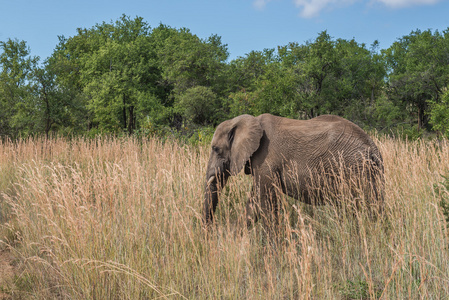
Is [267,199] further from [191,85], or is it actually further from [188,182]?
[191,85]

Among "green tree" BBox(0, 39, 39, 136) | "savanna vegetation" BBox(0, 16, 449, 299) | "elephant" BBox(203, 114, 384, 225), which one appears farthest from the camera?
"green tree" BBox(0, 39, 39, 136)

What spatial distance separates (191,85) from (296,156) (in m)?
21.1

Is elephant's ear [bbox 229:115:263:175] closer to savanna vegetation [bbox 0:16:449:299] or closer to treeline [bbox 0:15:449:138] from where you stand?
savanna vegetation [bbox 0:16:449:299]

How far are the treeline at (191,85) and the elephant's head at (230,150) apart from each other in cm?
919

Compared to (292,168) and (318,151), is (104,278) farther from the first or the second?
(318,151)

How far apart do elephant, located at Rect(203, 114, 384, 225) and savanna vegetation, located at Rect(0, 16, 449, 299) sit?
335 millimetres

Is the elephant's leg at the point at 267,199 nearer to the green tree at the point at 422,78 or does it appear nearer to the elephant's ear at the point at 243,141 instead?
the elephant's ear at the point at 243,141

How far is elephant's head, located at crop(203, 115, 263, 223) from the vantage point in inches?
177

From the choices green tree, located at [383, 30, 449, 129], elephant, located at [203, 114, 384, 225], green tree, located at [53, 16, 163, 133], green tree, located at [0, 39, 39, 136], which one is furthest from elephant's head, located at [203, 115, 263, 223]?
green tree, located at [383, 30, 449, 129]

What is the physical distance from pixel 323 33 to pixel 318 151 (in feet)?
58.8

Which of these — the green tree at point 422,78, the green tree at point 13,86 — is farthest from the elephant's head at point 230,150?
the green tree at point 422,78

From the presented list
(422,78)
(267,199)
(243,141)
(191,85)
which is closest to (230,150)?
(243,141)

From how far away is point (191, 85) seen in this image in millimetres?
24766

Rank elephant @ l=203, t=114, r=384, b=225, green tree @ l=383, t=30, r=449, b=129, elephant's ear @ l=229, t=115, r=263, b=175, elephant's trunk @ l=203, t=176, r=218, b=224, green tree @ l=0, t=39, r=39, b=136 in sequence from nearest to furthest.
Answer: elephant @ l=203, t=114, r=384, b=225 < elephant's ear @ l=229, t=115, r=263, b=175 < elephant's trunk @ l=203, t=176, r=218, b=224 < green tree @ l=0, t=39, r=39, b=136 < green tree @ l=383, t=30, r=449, b=129
